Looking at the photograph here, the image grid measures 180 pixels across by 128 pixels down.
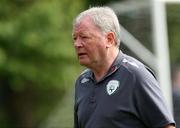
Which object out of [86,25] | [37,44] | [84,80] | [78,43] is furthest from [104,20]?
[37,44]

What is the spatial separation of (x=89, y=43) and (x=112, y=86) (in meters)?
0.33

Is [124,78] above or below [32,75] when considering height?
above

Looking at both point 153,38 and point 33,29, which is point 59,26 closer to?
point 33,29

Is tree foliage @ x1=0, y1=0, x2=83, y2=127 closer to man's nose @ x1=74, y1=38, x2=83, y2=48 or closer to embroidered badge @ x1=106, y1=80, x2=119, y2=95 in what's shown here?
man's nose @ x1=74, y1=38, x2=83, y2=48

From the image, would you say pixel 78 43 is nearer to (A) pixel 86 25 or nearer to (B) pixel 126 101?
(A) pixel 86 25

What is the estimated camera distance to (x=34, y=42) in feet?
54.5

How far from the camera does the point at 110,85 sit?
5.92 meters

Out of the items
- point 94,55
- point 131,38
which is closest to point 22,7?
point 131,38

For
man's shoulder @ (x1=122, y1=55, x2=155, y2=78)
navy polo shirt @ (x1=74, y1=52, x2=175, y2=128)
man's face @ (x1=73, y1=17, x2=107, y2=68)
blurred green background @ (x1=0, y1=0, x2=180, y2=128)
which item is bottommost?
blurred green background @ (x1=0, y1=0, x2=180, y2=128)

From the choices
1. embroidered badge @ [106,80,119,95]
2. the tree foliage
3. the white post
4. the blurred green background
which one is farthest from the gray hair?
the tree foliage

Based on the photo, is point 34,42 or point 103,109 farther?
point 34,42

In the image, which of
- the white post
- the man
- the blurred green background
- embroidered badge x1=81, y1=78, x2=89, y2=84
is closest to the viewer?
the man

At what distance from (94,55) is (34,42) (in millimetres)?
10710

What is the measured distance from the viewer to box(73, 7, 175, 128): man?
19.0ft
